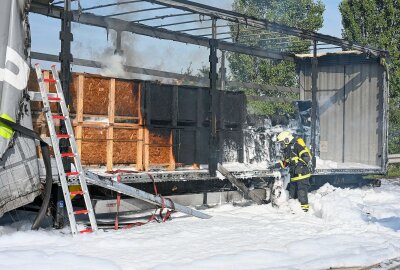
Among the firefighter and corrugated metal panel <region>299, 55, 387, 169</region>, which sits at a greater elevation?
corrugated metal panel <region>299, 55, 387, 169</region>

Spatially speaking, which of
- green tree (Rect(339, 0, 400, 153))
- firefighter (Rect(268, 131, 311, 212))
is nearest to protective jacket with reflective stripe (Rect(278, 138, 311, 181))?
firefighter (Rect(268, 131, 311, 212))

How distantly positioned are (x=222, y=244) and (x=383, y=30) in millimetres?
24008

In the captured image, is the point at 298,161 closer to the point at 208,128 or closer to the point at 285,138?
the point at 285,138

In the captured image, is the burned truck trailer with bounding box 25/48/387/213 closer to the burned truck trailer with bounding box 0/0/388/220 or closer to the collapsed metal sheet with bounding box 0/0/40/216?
the burned truck trailer with bounding box 0/0/388/220

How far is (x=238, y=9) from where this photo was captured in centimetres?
2803

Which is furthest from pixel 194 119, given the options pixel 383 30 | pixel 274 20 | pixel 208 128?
pixel 383 30

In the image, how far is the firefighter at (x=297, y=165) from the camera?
11.1 m

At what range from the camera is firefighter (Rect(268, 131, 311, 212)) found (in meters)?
11.1

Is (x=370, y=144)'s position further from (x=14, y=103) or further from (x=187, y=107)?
(x=14, y=103)

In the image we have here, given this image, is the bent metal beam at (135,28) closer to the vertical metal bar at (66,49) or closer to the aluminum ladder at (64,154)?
the vertical metal bar at (66,49)

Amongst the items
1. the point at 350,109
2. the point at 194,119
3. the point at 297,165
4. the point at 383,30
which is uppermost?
the point at 383,30

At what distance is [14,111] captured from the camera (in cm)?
723

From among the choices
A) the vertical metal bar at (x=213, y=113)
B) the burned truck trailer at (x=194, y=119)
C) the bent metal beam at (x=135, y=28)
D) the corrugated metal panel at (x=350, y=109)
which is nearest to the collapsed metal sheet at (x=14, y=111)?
the burned truck trailer at (x=194, y=119)

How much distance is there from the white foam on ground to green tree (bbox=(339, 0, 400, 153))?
58.0ft
